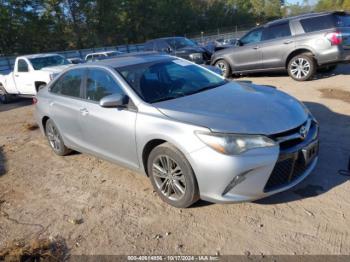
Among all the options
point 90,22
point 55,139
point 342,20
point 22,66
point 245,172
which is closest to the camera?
point 245,172

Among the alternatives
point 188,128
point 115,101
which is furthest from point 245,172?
point 115,101

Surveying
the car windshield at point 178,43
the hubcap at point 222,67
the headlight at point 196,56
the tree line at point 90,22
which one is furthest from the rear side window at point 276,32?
the tree line at point 90,22

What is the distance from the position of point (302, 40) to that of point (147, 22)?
43.4 metres

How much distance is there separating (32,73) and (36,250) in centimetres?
853

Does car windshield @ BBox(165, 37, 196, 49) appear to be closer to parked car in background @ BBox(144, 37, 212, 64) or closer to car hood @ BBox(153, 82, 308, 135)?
parked car in background @ BBox(144, 37, 212, 64)

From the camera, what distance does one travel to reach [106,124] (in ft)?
13.8

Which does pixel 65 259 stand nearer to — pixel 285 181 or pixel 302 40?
pixel 285 181

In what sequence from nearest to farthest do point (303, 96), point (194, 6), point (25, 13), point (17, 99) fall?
point (303, 96) → point (17, 99) → point (25, 13) → point (194, 6)

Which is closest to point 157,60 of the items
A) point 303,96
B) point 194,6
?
point 303,96

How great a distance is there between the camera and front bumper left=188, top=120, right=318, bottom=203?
3113 mm

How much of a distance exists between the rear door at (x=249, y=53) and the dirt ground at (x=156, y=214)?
523cm

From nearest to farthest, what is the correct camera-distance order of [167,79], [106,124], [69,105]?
1. [106,124]
2. [167,79]
3. [69,105]

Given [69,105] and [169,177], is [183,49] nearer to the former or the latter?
[69,105]

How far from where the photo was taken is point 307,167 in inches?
140
